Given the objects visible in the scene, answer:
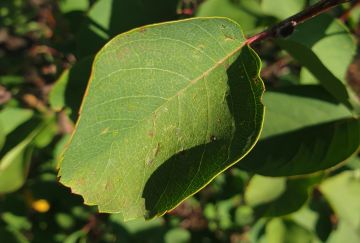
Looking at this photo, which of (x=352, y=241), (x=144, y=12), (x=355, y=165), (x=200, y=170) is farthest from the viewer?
(x=352, y=241)

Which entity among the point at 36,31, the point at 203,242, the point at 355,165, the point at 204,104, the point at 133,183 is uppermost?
the point at 204,104

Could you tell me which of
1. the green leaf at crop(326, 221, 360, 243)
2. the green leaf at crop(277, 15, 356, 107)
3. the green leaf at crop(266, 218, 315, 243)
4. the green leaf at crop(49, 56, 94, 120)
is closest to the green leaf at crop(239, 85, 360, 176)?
the green leaf at crop(277, 15, 356, 107)

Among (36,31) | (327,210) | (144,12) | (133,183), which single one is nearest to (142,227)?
(327,210)

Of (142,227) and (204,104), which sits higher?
(204,104)

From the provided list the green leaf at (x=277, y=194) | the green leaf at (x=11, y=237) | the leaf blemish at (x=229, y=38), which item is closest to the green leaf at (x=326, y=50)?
the leaf blemish at (x=229, y=38)

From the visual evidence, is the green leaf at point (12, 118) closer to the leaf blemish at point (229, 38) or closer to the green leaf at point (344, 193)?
the leaf blemish at point (229, 38)

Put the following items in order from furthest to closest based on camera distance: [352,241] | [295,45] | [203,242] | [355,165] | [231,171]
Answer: [203,242], [231,171], [352,241], [355,165], [295,45]

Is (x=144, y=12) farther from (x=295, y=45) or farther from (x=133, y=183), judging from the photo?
(x=133, y=183)
